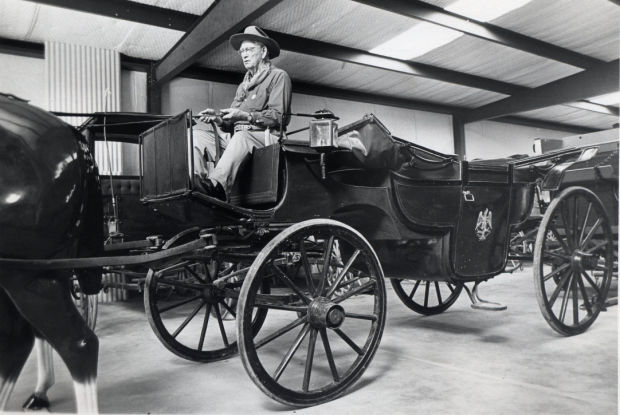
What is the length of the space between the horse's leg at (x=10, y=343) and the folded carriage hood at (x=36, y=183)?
273 mm

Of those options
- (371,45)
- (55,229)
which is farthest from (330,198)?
(371,45)

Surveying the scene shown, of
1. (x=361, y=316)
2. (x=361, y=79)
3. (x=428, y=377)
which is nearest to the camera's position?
(x=361, y=316)

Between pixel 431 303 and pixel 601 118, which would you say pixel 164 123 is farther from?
pixel 601 118

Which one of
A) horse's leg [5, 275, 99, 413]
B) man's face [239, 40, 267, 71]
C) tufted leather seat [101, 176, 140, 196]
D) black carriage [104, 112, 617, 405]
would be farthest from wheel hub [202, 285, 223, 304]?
tufted leather seat [101, 176, 140, 196]

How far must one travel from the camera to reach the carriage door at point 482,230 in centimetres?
290

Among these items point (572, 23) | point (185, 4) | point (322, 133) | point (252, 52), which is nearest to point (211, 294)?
point (322, 133)

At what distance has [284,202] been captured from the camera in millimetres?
2266

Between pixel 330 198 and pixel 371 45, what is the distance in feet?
16.7

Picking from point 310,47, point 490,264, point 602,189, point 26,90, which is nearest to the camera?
point 490,264

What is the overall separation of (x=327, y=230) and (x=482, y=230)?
4.21 feet

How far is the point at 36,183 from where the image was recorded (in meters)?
1.59

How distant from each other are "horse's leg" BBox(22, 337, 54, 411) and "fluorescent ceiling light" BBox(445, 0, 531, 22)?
5.58 m

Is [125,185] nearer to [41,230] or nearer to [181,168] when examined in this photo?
[181,168]

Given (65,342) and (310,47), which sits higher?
(310,47)
